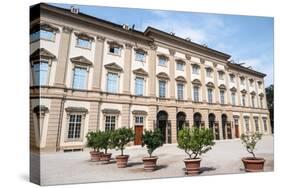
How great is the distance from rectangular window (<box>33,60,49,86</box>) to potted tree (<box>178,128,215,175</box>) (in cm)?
389

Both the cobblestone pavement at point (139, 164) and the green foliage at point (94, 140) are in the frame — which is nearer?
the cobblestone pavement at point (139, 164)

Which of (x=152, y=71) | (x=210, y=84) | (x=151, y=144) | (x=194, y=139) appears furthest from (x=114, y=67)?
(x=210, y=84)

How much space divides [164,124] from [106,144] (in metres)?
2.00

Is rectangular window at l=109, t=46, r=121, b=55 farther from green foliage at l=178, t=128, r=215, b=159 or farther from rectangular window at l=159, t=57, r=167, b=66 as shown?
green foliage at l=178, t=128, r=215, b=159

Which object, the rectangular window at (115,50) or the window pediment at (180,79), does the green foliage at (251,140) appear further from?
the rectangular window at (115,50)

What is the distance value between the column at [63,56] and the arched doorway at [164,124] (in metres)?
3.09

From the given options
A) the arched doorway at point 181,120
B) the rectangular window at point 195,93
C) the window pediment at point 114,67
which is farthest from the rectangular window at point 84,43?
the rectangular window at point 195,93

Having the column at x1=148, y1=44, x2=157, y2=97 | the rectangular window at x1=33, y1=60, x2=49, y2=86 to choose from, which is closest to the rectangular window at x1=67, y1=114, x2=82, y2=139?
the rectangular window at x1=33, y1=60, x2=49, y2=86

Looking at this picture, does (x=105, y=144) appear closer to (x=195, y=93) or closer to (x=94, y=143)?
(x=94, y=143)

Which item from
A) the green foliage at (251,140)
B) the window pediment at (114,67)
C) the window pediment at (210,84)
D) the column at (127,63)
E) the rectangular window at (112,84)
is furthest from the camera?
the window pediment at (210,84)

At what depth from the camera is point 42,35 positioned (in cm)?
825

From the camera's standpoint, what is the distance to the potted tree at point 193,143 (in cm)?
901

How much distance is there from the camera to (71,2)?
8.88 meters

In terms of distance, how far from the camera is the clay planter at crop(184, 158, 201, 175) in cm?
916
